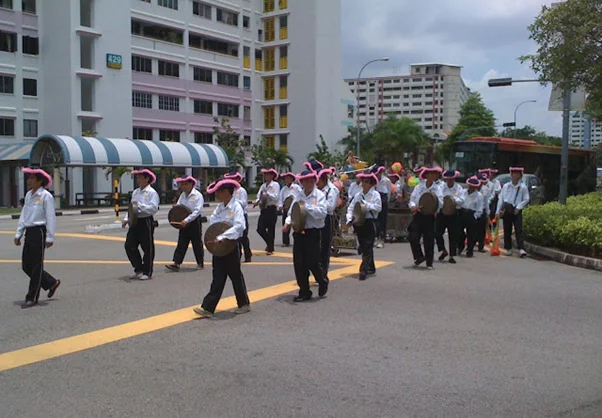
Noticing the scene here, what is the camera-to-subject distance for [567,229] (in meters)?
13.2

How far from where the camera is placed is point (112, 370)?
5.82 meters

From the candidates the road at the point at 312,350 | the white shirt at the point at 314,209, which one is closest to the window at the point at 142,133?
the road at the point at 312,350

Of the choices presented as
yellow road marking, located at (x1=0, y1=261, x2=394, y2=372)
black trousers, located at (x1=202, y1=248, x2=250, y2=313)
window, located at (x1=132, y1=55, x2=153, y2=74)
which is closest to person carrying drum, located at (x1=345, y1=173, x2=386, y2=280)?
yellow road marking, located at (x1=0, y1=261, x2=394, y2=372)

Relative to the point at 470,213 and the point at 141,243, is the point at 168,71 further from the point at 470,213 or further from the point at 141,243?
the point at 141,243

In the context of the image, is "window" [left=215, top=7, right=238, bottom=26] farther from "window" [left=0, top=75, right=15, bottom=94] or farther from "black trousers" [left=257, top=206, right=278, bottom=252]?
"black trousers" [left=257, top=206, right=278, bottom=252]

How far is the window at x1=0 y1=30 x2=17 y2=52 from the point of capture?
140ft

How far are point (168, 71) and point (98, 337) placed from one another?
5021 cm

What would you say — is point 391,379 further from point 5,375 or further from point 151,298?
point 151,298

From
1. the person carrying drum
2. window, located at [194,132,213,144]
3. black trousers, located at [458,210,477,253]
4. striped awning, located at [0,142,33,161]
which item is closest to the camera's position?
the person carrying drum

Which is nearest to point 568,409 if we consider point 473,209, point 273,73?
point 473,209

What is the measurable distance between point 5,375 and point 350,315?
13.0 feet

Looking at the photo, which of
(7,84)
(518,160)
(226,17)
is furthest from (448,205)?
(226,17)

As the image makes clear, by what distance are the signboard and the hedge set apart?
38.6 metres

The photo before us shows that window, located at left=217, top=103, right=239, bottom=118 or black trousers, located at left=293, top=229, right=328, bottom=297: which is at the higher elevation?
window, located at left=217, top=103, right=239, bottom=118
